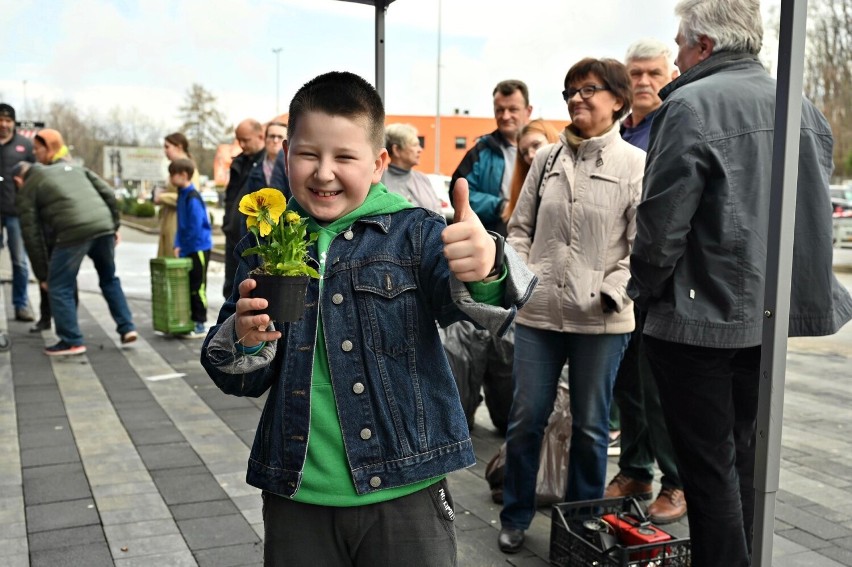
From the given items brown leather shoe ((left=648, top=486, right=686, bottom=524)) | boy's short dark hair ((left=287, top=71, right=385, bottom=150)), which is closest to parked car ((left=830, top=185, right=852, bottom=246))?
brown leather shoe ((left=648, top=486, right=686, bottom=524))

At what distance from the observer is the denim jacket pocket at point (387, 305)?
1.86m

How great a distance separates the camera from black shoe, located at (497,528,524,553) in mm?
3635

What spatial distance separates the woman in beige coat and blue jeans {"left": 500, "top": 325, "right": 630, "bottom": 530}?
20.2 ft

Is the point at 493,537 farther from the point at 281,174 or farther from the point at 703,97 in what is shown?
the point at 281,174

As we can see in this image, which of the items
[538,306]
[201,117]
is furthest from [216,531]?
[201,117]

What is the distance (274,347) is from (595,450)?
2.15 metres

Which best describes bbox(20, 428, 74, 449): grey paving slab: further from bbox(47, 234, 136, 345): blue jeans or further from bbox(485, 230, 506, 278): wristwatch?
bbox(485, 230, 506, 278): wristwatch

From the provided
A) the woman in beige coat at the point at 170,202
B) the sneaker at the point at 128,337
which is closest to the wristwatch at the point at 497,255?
the sneaker at the point at 128,337

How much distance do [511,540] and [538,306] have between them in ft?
3.14

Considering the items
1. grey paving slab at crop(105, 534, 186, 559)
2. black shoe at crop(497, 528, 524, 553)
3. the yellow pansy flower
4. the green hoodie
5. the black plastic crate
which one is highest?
the yellow pansy flower

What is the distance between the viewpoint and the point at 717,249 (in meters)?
2.83

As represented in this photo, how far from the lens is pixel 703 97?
2777 mm

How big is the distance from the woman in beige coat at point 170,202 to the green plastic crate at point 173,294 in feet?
2.07

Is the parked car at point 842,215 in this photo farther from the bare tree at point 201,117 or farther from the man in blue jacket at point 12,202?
the bare tree at point 201,117
